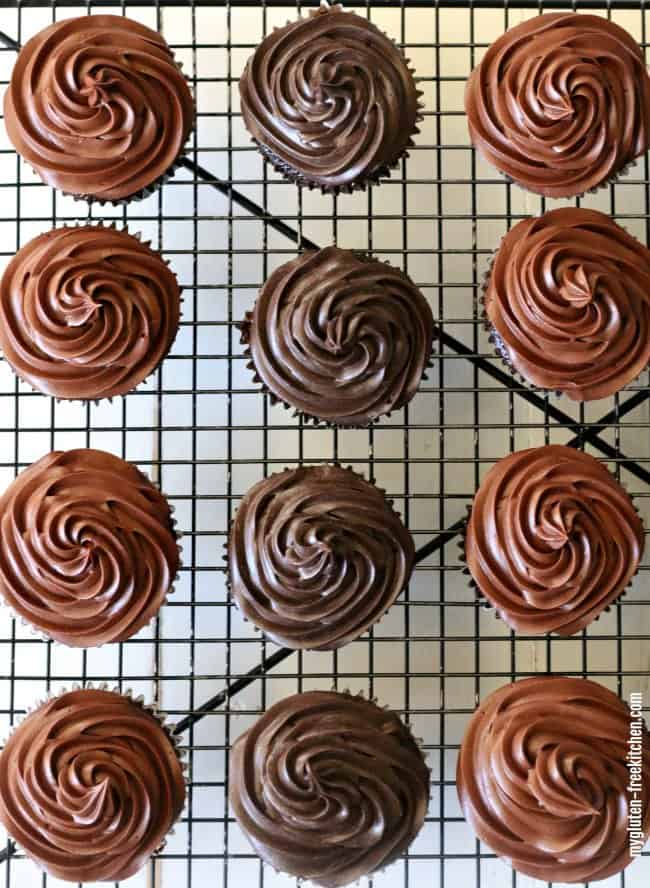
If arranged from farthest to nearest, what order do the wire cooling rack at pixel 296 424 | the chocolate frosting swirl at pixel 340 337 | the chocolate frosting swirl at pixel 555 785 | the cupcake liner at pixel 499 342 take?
1. the wire cooling rack at pixel 296 424
2. the cupcake liner at pixel 499 342
3. the chocolate frosting swirl at pixel 340 337
4. the chocolate frosting swirl at pixel 555 785

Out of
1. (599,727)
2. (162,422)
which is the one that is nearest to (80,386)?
(162,422)

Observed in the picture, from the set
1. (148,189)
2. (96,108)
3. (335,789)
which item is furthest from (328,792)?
(96,108)

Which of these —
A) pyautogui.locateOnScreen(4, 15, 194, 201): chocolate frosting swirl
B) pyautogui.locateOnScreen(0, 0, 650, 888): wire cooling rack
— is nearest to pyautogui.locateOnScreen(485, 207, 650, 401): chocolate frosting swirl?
pyautogui.locateOnScreen(0, 0, 650, 888): wire cooling rack

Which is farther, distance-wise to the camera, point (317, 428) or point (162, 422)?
point (162, 422)

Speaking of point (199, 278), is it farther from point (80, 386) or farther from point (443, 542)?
point (443, 542)

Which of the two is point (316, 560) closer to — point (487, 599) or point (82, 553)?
point (487, 599)

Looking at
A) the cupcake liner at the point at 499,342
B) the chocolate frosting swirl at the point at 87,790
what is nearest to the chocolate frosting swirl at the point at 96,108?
the cupcake liner at the point at 499,342

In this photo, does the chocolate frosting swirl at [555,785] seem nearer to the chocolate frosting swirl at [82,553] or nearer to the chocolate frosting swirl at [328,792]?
the chocolate frosting swirl at [328,792]
